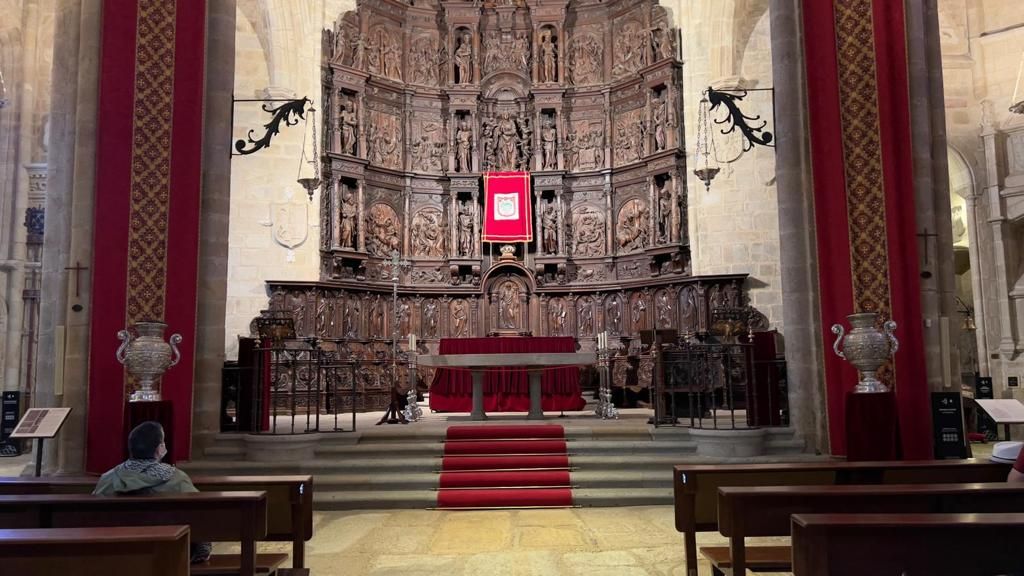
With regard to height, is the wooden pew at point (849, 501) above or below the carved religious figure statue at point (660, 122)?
below

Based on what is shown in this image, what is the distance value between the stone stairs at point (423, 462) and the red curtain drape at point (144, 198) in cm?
94

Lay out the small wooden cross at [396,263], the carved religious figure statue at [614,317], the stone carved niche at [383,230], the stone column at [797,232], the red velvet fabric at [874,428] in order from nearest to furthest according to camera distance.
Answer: the red velvet fabric at [874,428]
the stone column at [797,232]
the small wooden cross at [396,263]
the carved religious figure statue at [614,317]
the stone carved niche at [383,230]

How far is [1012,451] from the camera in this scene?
518 centimetres

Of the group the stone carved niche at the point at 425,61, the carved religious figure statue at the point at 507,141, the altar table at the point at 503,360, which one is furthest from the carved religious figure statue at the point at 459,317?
the altar table at the point at 503,360

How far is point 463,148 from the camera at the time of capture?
55.5 feet

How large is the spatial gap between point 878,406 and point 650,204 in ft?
29.4

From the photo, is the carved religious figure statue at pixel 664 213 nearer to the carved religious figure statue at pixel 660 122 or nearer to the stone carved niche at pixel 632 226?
the stone carved niche at pixel 632 226

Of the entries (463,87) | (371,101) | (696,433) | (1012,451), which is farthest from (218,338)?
(463,87)

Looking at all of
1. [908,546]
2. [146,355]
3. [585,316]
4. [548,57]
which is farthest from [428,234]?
[908,546]

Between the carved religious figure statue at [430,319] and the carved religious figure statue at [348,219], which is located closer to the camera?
the carved religious figure statue at [348,219]

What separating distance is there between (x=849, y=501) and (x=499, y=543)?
302cm

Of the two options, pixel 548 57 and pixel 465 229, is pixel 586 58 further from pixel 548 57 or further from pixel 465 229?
pixel 465 229

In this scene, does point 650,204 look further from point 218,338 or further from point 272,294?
point 218,338

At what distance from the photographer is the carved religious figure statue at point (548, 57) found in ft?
55.5
